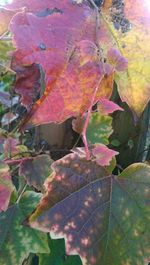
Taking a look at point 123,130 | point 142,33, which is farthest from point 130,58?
point 123,130

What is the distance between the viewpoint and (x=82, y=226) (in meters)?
0.44

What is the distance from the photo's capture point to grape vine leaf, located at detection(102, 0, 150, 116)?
442 millimetres

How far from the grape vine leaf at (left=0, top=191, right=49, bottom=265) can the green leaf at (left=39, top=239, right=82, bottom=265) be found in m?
0.12

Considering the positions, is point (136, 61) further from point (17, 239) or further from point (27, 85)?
point (17, 239)

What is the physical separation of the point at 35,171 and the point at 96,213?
0.14m

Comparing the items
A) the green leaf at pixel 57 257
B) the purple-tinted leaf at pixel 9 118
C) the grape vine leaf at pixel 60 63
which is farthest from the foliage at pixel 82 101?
the purple-tinted leaf at pixel 9 118

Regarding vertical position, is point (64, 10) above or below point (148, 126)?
above

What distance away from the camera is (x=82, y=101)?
1.37ft

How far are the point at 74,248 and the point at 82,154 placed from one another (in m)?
0.12

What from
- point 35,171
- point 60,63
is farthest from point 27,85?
point 35,171

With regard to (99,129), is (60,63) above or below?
above

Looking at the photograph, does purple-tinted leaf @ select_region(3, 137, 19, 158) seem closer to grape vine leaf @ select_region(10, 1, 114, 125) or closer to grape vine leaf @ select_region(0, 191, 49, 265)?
grape vine leaf @ select_region(0, 191, 49, 265)

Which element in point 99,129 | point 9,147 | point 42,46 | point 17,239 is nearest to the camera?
point 42,46

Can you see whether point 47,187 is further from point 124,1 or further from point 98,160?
point 124,1
